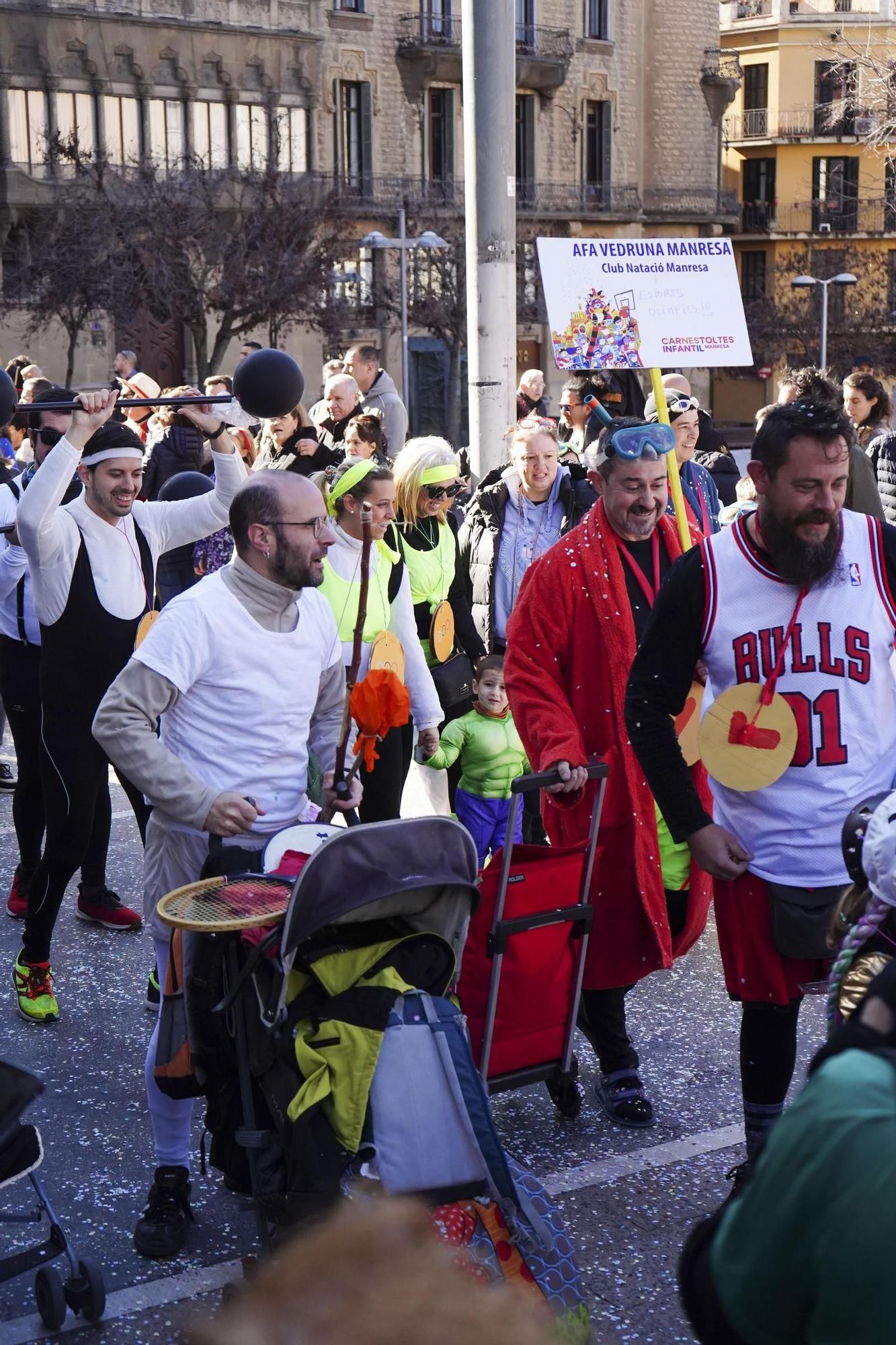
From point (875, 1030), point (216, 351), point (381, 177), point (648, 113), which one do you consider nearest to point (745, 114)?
point (648, 113)

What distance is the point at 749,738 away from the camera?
3600mm

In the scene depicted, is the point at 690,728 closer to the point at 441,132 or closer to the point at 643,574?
the point at 643,574

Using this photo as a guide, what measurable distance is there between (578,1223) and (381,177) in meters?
45.7

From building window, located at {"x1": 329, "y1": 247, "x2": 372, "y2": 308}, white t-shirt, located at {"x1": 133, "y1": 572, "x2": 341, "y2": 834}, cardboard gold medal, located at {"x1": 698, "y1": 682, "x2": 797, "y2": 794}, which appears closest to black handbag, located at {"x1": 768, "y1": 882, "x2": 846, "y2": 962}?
cardboard gold medal, located at {"x1": 698, "y1": 682, "x2": 797, "y2": 794}

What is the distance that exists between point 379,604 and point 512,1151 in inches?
81.5

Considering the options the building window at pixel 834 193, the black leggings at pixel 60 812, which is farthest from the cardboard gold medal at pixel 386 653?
the building window at pixel 834 193

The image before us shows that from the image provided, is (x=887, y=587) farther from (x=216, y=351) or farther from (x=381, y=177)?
(x=381, y=177)

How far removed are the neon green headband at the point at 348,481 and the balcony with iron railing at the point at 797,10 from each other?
2463 inches

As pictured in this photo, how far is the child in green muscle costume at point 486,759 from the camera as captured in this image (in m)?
6.50

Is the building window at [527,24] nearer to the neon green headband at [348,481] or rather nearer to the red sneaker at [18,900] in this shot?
the neon green headband at [348,481]

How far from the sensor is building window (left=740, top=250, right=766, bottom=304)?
58312 mm

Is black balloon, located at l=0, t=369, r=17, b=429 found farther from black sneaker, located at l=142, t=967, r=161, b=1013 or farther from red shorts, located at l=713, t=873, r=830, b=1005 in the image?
red shorts, located at l=713, t=873, r=830, b=1005

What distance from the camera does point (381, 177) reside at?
46.8 meters

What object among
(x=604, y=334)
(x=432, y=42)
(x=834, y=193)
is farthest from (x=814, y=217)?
(x=604, y=334)
